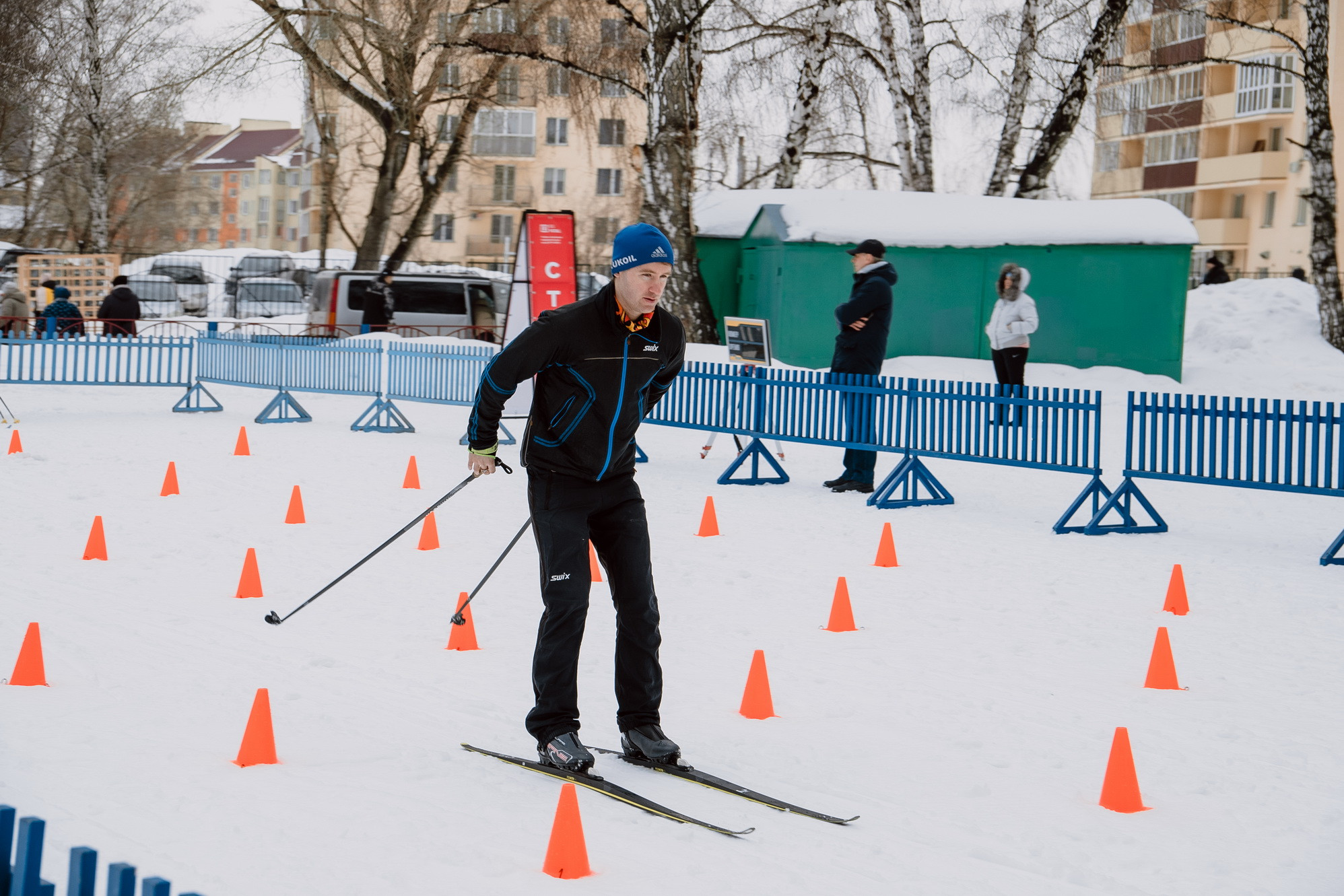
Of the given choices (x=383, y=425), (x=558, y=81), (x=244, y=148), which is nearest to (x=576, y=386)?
(x=383, y=425)

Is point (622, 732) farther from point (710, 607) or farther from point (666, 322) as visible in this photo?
point (710, 607)

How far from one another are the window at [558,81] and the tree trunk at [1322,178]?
12920mm

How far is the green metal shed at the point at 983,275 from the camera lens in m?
20.6

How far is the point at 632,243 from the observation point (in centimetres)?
451

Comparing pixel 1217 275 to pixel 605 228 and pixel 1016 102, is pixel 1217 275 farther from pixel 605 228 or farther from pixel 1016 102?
pixel 605 228

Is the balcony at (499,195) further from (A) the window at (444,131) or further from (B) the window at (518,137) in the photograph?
(A) the window at (444,131)

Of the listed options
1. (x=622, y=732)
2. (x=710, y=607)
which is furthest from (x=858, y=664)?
(x=622, y=732)

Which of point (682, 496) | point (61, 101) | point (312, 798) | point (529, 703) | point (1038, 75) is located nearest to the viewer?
point (312, 798)

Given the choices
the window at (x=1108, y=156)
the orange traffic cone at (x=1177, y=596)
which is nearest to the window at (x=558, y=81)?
the orange traffic cone at (x=1177, y=596)

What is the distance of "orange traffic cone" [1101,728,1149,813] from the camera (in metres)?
4.44

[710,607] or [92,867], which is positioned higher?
[92,867]

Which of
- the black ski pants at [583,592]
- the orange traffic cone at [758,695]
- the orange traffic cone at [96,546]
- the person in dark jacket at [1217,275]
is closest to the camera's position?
the black ski pants at [583,592]

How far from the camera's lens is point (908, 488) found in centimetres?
1162

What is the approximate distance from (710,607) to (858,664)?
129cm
